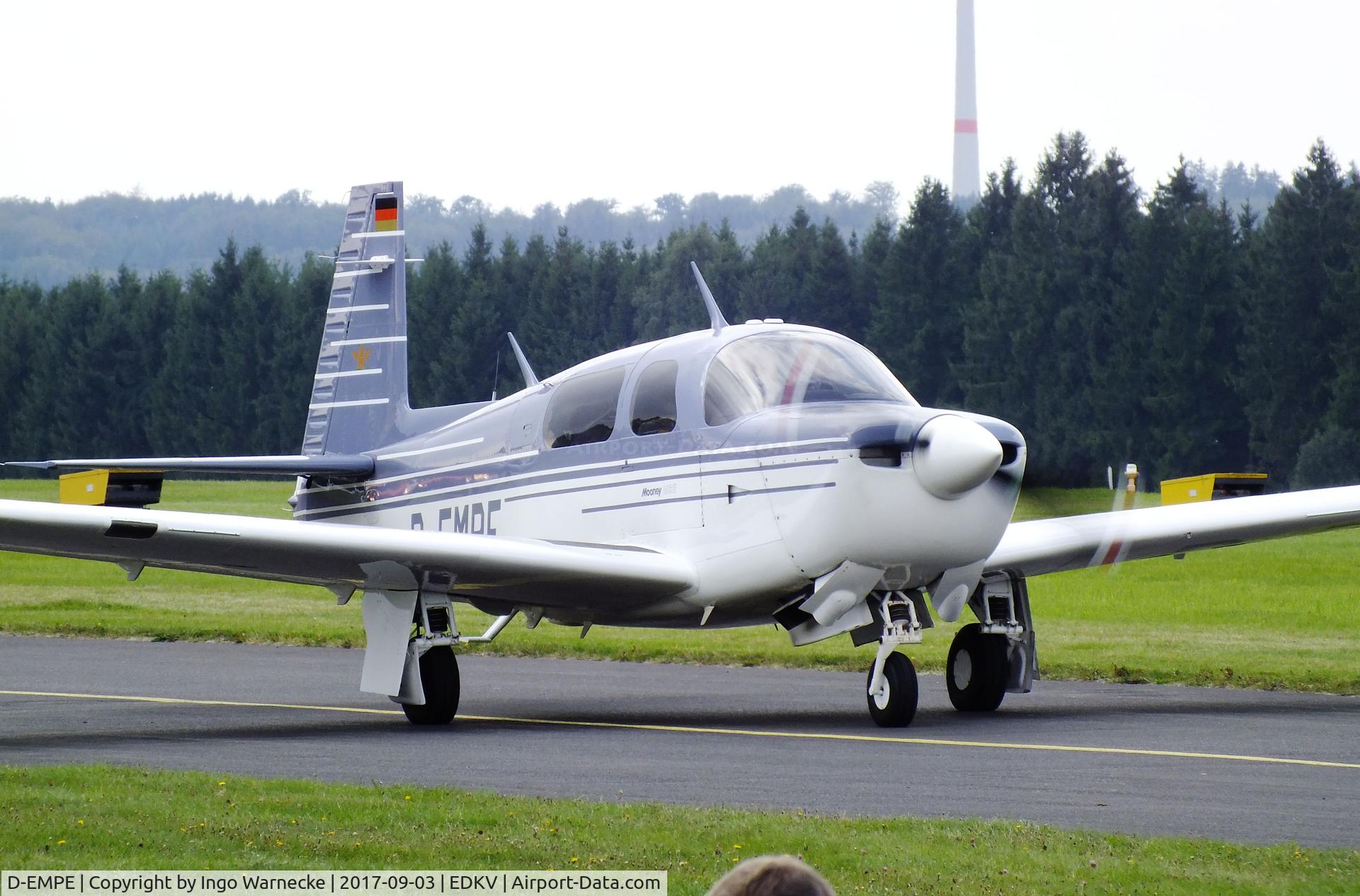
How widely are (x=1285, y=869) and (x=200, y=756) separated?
659 centimetres

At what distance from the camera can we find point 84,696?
1507cm

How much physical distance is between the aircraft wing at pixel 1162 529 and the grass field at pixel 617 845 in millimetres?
5953

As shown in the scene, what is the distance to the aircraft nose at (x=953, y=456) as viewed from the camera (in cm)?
A: 1141

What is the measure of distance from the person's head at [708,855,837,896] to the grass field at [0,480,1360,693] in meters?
9.35

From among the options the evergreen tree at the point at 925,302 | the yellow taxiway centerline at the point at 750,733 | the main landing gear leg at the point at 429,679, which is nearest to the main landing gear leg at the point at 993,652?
the yellow taxiway centerline at the point at 750,733

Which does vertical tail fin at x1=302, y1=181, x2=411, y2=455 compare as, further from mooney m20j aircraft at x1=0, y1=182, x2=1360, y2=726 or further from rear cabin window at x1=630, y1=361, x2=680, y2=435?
rear cabin window at x1=630, y1=361, x2=680, y2=435

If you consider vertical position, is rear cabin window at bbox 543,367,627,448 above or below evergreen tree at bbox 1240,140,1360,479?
below

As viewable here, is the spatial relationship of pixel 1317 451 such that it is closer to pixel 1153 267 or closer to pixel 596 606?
pixel 1153 267

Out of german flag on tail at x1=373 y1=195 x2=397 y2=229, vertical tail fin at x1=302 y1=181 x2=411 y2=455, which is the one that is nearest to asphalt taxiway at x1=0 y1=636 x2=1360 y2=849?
vertical tail fin at x1=302 y1=181 x2=411 y2=455

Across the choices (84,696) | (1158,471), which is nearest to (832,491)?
(84,696)

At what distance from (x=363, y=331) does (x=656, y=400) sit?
19.0ft

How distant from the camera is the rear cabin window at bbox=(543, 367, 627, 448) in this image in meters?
13.8

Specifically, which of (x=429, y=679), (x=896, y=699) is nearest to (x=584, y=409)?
(x=429, y=679)
